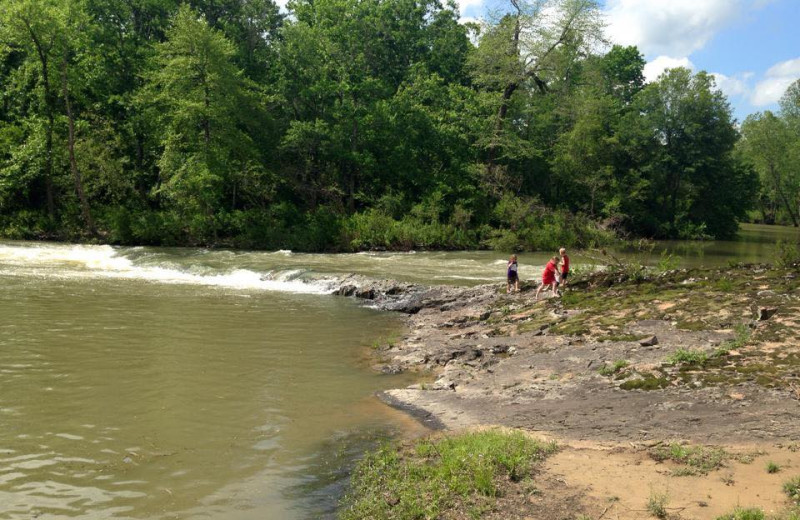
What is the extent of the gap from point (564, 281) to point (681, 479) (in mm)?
11363

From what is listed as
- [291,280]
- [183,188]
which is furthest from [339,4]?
[291,280]

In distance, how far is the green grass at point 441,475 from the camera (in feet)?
18.8

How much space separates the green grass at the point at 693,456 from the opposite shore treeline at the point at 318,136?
3059 cm

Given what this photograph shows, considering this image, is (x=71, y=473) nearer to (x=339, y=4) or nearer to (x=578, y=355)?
(x=578, y=355)

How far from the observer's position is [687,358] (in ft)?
30.9

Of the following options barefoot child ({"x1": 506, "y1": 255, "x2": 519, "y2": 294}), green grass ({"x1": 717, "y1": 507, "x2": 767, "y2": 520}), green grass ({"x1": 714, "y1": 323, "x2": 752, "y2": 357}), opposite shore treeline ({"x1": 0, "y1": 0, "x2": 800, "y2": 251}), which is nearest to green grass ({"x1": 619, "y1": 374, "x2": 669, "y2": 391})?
green grass ({"x1": 714, "y1": 323, "x2": 752, "y2": 357})

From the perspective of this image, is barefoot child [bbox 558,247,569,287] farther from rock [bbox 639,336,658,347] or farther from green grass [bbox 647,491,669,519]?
green grass [bbox 647,491,669,519]

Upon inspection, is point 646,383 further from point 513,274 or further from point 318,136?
point 318,136

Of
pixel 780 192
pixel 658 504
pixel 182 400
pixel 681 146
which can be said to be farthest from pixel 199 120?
pixel 780 192

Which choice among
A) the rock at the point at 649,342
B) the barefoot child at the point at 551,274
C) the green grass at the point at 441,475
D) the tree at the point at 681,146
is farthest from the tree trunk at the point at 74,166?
the tree at the point at 681,146

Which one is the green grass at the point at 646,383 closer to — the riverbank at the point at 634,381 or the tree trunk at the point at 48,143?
the riverbank at the point at 634,381

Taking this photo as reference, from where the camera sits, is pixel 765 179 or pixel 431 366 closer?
pixel 431 366

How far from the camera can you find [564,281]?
1697cm

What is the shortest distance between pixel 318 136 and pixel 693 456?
36.1 meters
